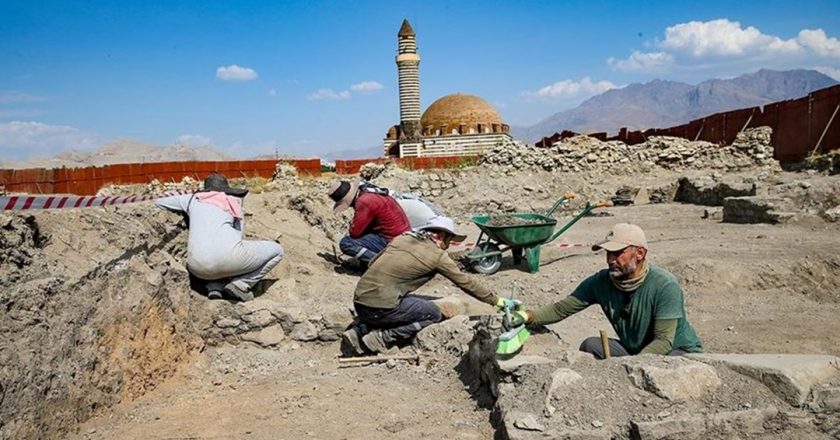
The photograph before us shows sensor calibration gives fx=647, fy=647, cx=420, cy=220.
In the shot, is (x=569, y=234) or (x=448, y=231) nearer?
(x=448, y=231)

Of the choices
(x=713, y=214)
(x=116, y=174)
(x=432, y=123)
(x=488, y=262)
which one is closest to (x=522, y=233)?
(x=488, y=262)

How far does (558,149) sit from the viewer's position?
62.7ft

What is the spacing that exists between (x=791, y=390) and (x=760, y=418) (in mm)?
216

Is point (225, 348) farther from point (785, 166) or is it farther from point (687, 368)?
point (785, 166)

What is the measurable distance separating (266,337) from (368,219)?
193cm

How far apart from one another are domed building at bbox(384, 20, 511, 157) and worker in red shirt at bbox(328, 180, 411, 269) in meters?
28.9

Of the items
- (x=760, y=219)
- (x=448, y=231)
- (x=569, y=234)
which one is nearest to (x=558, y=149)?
(x=569, y=234)

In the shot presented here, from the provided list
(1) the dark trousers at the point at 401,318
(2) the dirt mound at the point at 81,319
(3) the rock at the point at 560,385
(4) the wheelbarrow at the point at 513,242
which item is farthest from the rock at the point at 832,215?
(2) the dirt mound at the point at 81,319

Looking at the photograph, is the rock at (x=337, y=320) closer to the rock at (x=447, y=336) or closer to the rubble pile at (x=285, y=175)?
the rock at (x=447, y=336)

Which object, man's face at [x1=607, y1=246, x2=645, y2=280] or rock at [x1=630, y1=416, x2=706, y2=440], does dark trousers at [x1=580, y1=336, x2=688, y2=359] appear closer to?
man's face at [x1=607, y1=246, x2=645, y2=280]

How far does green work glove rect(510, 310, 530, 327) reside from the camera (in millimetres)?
3766

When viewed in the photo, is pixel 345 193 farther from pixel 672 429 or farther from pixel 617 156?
pixel 617 156

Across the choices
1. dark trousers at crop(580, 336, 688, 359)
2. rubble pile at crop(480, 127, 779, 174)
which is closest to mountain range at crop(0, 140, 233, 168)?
rubble pile at crop(480, 127, 779, 174)

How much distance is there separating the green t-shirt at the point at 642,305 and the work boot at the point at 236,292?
121 inches
